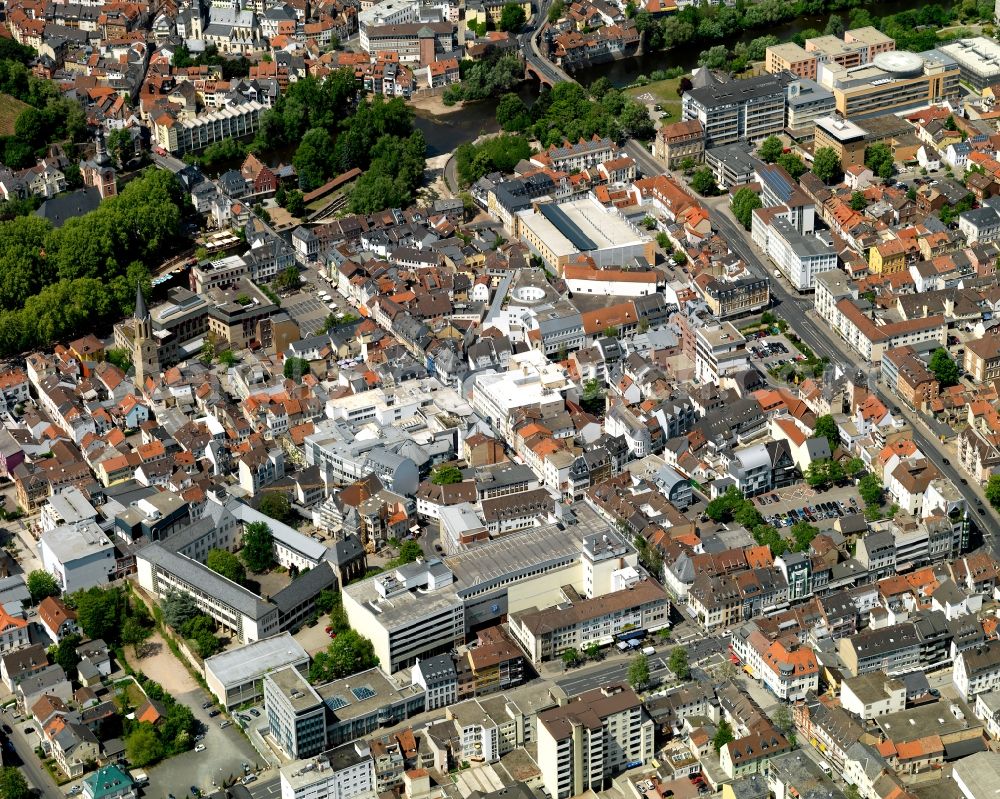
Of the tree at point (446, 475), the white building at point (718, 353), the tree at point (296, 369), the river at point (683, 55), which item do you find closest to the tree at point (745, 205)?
the white building at point (718, 353)

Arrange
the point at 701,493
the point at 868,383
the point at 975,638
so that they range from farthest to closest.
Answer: the point at 868,383
the point at 701,493
the point at 975,638

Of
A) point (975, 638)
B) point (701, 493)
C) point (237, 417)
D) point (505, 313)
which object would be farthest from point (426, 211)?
point (975, 638)

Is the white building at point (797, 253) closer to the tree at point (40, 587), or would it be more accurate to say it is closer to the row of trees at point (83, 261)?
the row of trees at point (83, 261)

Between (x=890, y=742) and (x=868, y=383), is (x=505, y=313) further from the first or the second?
(x=890, y=742)

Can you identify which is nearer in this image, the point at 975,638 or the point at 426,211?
the point at 975,638

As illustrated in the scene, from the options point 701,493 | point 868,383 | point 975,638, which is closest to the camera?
point 975,638

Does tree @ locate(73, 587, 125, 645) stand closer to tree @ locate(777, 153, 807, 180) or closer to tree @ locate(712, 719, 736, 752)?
tree @ locate(712, 719, 736, 752)
